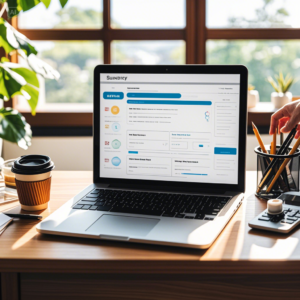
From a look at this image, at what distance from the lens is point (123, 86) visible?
1052 mm

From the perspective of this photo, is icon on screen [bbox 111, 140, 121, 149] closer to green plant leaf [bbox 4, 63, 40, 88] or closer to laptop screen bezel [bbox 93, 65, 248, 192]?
laptop screen bezel [bbox 93, 65, 248, 192]

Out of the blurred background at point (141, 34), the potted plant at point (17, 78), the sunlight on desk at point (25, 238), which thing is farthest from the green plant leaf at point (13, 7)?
the blurred background at point (141, 34)

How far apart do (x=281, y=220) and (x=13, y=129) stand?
0.58m

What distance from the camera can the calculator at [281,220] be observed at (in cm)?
79

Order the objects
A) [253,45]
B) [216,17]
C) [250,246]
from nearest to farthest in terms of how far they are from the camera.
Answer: [250,246], [216,17], [253,45]

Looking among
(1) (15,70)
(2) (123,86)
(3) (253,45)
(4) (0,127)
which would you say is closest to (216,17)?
(2) (123,86)

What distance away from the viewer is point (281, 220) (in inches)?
32.2

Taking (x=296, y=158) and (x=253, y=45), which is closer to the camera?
(x=296, y=158)

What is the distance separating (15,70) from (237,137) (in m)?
0.57

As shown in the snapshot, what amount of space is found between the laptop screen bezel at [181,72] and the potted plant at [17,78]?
15cm

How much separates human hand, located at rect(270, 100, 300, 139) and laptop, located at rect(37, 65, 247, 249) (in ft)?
0.45

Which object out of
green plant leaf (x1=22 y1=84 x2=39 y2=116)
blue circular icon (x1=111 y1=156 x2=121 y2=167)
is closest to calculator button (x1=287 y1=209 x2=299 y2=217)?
blue circular icon (x1=111 y1=156 x2=121 y2=167)

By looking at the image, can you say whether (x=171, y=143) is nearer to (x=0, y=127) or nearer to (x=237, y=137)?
(x=237, y=137)

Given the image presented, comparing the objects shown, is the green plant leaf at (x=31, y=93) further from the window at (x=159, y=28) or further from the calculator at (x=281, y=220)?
the window at (x=159, y=28)
